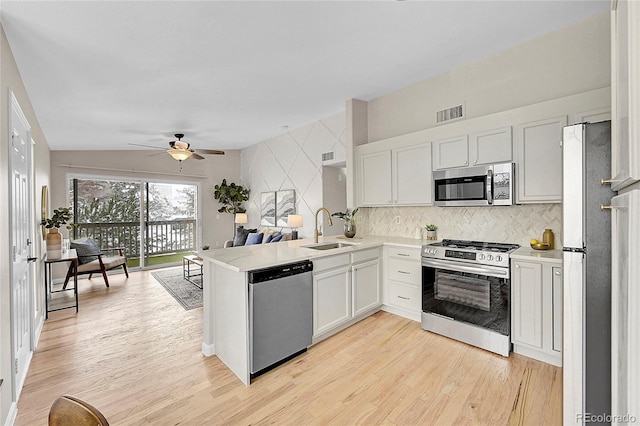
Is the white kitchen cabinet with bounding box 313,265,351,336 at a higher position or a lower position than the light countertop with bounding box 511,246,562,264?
lower

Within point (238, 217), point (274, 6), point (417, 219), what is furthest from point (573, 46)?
point (238, 217)

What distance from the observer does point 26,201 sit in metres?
2.69

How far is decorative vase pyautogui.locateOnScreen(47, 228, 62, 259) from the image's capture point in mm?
3809

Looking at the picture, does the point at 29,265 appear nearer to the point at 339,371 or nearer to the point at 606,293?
the point at 339,371

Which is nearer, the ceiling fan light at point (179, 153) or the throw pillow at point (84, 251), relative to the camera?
the ceiling fan light at point (179, 153)

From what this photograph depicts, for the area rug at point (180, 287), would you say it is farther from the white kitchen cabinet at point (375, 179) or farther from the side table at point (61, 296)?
the white kitchen cabinet at point (375, 179)

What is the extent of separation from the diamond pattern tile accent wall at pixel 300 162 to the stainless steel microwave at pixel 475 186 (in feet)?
6.59

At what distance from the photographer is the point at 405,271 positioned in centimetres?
333

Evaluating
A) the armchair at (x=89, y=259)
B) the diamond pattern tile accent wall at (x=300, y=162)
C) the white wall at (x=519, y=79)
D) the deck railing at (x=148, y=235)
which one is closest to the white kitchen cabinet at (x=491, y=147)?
the white wall at (x=519, y=79)

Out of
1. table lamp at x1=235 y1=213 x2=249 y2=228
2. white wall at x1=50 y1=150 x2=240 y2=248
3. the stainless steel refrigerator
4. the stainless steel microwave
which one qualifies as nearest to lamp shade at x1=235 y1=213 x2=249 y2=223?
table lamp at x1=235 y1=213 x2=249 y2=228

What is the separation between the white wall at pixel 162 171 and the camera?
18.1ft
